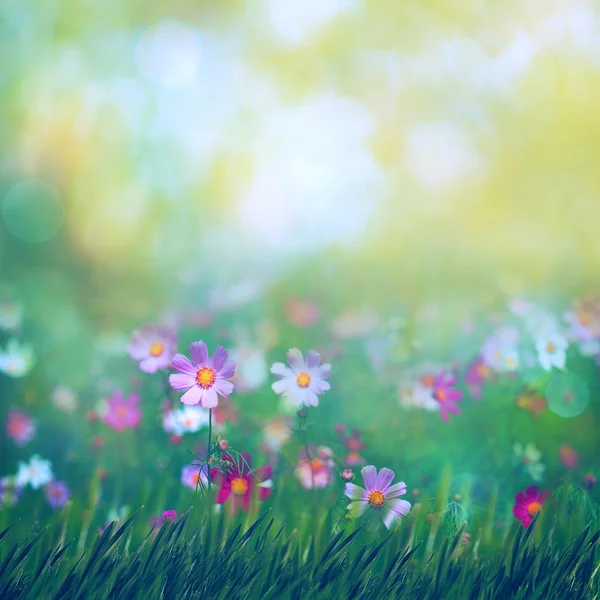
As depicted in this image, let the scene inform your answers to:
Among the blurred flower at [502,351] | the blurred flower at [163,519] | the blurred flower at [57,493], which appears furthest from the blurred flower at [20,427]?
the blurred flower at [502,351]

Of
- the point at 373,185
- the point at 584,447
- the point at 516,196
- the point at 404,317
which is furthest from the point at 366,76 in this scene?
the point at 584,447

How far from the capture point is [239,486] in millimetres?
1189

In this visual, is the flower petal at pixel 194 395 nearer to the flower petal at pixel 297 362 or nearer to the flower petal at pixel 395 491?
the flower petal at pixel 297 362

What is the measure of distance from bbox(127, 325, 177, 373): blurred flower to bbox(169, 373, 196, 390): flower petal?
26 cm

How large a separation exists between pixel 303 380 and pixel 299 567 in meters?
0.31

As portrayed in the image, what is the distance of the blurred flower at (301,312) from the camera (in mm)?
1822

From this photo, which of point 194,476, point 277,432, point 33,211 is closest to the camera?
point 194,476

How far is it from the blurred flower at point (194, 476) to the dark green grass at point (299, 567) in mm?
61

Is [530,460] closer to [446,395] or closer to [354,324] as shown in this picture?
[446,395]

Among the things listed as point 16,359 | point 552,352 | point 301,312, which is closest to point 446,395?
point 552,352

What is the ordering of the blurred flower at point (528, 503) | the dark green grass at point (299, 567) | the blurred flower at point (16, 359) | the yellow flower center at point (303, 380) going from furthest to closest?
the blurred flower at point (16, 359)
the blurred flower at point (528, 503)
the yellow flower center at point (303, 380)
the dark green grass at point (299, 567)

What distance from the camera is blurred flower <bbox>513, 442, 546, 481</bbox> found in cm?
144

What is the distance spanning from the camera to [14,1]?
1.81 metres

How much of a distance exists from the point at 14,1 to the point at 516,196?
1.49 meters
